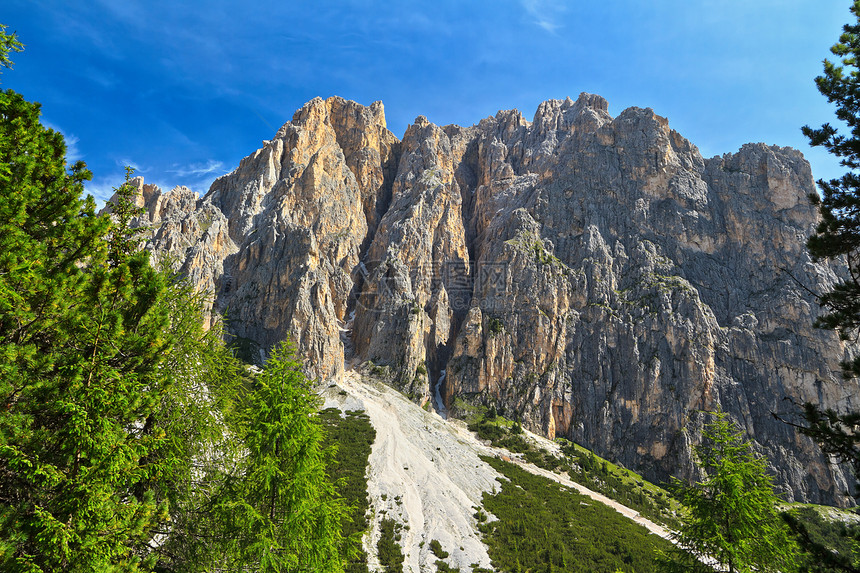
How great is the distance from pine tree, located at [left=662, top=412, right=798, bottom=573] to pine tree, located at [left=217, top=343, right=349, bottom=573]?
1333 centimetres

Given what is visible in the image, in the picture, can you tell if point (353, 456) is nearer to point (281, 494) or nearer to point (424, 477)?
point (424, 477)

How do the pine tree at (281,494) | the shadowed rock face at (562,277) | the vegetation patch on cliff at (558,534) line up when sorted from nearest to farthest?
the pine tree at (281,494)
the vegetation patch on cliff at (558,534)
the shadowed rock face at (562,277)

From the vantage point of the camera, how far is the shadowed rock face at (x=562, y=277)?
367ft

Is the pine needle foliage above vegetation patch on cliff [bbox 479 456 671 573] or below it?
above

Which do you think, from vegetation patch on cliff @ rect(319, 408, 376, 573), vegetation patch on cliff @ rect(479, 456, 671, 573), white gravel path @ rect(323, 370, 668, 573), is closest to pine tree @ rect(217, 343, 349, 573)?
vegetation patch on cliff @ rect(319, 408, 376, 573)

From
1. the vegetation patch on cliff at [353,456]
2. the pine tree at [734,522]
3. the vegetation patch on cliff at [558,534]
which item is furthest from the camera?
the vegetation patch on cliff at [353,456]

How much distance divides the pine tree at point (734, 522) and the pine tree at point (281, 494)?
1333 cm

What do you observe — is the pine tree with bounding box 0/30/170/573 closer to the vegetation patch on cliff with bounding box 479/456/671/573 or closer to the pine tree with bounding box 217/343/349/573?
the pine tree with bounding box 217/343/349/573

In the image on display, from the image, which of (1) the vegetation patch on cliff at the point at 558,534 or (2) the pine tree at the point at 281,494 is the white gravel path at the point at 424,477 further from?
(2) the pine tree at the point at 281,494

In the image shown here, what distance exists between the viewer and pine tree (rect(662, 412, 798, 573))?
14.8 metres

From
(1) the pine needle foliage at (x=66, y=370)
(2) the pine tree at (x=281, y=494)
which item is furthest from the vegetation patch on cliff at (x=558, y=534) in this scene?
(1) the pine needle foliage at (x=66, y=370)

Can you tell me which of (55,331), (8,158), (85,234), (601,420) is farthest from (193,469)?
(601,420)

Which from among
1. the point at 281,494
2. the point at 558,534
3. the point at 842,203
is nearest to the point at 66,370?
the point at 281,494

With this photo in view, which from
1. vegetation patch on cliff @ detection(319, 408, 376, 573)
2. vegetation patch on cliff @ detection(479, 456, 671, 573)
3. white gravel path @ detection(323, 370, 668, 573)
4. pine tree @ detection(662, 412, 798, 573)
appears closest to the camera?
pine tree @ detection(662, 412, 798, 573)
